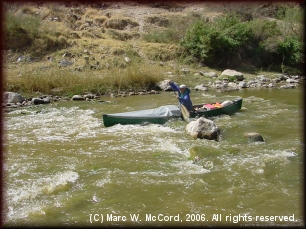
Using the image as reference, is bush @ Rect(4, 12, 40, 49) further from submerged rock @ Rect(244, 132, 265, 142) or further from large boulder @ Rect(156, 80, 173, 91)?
submerged rock @ Rect(244, 132, 265, 142)

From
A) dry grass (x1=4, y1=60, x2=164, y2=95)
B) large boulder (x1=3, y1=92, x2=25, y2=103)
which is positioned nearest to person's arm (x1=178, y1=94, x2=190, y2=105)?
dry grass (x1=4, y1=60, x2=164, y2=95)

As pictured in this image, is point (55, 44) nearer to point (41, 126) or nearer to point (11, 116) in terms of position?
point (11, 116)

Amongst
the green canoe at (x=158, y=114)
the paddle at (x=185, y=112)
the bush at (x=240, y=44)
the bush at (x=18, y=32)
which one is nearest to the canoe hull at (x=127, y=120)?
the green canoe at (x=158, y=114)

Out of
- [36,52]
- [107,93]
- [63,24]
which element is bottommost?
[107,93]

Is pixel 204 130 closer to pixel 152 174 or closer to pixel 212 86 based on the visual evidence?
pixel 152 174

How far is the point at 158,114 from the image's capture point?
8922 millimetres

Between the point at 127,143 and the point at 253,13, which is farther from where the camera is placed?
the point at 253,13

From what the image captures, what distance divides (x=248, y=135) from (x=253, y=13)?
21.5 meters

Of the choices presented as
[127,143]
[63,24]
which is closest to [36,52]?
[63,24]

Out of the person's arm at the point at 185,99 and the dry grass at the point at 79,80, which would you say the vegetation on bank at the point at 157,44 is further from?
the person's arm at the point at 185,99

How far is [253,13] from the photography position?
26094 millimetres

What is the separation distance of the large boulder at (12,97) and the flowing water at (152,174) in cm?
321

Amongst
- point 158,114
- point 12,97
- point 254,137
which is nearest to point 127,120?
point 158,114

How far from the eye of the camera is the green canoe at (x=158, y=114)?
8.60 meters
